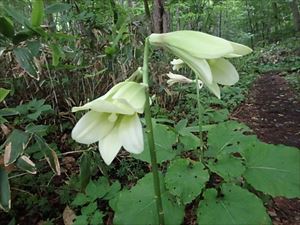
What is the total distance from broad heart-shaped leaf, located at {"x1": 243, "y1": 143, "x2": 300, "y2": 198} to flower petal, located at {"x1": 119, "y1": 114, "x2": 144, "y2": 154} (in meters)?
0.63

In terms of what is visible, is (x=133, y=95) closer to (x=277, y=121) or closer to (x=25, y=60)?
(x=25, y=60)

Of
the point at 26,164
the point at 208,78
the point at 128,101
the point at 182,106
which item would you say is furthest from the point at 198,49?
the point at 182,106

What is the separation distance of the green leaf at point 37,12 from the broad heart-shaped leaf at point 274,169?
3.56 feet

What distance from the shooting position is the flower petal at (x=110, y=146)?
0.86 metres

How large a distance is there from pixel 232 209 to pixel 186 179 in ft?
0.70

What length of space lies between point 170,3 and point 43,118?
4.63 m

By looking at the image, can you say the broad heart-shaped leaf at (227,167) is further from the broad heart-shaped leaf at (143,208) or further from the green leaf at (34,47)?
the green leaf at (34,47)

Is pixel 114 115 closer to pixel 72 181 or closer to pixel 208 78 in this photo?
pixel 208 78

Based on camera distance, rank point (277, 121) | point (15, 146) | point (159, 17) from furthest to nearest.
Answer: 1. point (159, 17)
2. point (277, 121)
3. point (15, 146)

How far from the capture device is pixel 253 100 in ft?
18.6

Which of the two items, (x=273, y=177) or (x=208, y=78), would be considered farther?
(x=273, y=177)

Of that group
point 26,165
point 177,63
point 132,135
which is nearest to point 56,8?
point 177,63

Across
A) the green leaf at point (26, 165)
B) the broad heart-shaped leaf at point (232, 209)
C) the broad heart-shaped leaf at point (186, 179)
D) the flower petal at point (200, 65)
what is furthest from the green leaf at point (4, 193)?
the flower petal at point (200, 65)

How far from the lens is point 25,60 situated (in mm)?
1347
